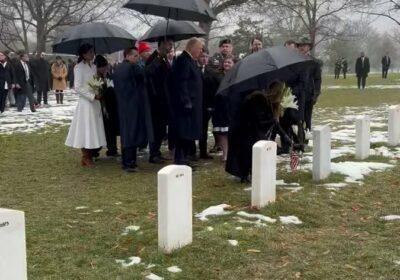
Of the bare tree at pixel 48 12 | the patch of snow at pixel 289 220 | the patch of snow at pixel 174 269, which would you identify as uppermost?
the bare tree at pixel 48 12

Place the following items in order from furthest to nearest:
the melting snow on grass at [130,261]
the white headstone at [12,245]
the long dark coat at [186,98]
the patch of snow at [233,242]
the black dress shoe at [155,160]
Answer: the black dress shoe at [155,160], the long dark coat at [186,98], the patch of snow at [233,242], the melting snow on grass at [130,261], the white headstone at [12,245]

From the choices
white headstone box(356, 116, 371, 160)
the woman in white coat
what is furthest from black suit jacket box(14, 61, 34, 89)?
white headstone box(356, 116, 371, 160)

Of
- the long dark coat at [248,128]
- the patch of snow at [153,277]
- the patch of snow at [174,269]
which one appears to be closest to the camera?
the patch of snow at [153,277]

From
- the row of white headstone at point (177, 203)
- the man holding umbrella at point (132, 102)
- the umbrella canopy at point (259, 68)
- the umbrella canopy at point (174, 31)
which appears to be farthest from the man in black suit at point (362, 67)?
the umbrella canopy at point (259, 68)

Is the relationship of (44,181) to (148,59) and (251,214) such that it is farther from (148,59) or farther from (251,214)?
(251,214)

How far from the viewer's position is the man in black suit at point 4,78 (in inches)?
673

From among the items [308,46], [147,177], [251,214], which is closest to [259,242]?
[251,214]

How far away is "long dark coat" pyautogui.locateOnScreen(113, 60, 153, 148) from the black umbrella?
0.89 m

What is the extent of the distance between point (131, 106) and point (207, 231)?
337 cm

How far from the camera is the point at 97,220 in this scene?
5.94 meters

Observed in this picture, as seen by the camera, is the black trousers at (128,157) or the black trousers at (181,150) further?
the black trousers at (128,157)

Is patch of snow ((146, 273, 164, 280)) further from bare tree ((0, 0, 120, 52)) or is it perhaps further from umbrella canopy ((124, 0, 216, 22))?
bare tree ((0, 0, 120, 52))

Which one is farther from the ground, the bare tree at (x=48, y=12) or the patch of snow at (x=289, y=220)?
the bare tree at (x=48, y=12)

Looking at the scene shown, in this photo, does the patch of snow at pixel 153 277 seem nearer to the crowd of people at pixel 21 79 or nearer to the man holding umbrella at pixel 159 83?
the man holding umbrella at pixel 159 83
